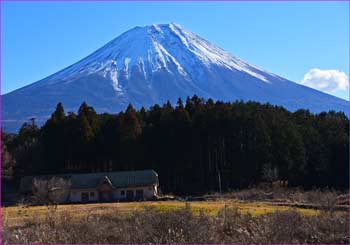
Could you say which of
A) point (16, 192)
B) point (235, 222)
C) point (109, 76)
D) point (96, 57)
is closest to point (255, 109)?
point (16, 192)

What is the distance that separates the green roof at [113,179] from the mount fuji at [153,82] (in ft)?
220

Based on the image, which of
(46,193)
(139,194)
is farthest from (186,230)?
(139,194)

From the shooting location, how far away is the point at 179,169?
39500 millimetres

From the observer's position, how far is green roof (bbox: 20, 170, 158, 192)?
36844 millimetres

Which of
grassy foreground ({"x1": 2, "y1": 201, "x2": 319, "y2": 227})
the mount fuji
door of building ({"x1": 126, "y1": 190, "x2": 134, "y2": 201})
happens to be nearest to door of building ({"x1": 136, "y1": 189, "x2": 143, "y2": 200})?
door of building ({"x1": 126, "y1": 190, "x2": 134, "y2": 201})

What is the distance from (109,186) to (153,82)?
87193mm

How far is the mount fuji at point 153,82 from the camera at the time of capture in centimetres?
11281

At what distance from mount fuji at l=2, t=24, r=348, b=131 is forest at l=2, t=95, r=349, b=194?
206ft

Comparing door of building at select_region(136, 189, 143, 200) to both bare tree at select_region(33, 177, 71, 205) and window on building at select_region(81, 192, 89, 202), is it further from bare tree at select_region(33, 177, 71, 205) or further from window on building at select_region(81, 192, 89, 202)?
bare tree at select_region(33, 177, 71, 205)

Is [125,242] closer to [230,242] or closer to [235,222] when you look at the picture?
[230,242]

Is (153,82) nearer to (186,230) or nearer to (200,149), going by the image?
(200,149)

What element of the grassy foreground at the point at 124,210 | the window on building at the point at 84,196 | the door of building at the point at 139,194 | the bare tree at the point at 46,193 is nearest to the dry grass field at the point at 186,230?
the grassy foreground at the point at 124,210

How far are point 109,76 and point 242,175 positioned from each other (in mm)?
88426

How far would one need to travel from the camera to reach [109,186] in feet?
123
